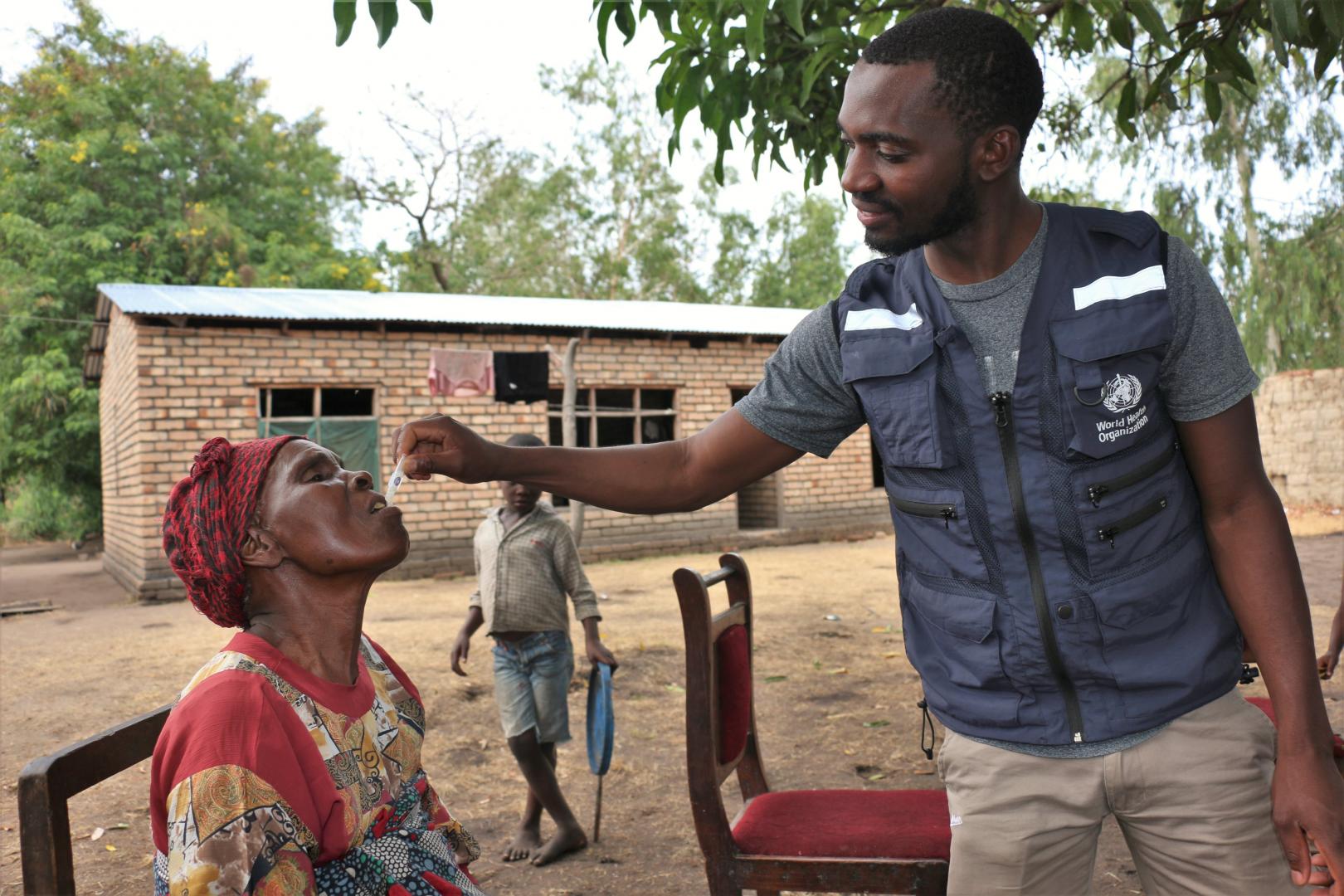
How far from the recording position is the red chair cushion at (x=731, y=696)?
2674mm

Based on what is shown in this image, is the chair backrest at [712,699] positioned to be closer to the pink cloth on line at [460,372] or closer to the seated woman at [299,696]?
the seated woman at [299,696]

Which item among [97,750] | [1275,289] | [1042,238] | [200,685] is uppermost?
[1275,289]

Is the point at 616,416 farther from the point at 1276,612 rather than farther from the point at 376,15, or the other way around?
the point at 1276,612

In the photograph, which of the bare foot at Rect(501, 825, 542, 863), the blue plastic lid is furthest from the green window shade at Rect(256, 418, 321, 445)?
the bare foot at Rect(501, 825, 542, 863)

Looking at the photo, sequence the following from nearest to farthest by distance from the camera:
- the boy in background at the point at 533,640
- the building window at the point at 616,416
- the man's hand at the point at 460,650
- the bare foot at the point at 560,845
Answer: the bare foot at the point at 560,845
the boy in background at the point at 533,640
the man's hand at the point at 460,650
the building window at the point at 616,416

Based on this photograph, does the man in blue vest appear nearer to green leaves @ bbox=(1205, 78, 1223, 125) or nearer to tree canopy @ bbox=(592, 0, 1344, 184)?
tree canopy @ bbox=(592, 0, 1344, 184)

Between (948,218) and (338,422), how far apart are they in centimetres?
1206

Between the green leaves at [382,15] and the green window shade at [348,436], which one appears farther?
the green window shade at [348,436]

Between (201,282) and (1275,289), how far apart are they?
66.1ft

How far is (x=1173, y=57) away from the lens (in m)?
3.11

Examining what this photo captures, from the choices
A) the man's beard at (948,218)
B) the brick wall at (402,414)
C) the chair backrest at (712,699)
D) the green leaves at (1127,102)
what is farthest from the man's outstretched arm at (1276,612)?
the brick wall at (402,414)

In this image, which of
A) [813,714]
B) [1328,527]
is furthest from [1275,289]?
[813,714]

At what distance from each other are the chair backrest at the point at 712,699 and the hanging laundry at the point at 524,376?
9565 millimetres

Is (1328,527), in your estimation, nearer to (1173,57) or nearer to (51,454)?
(1173,57)
